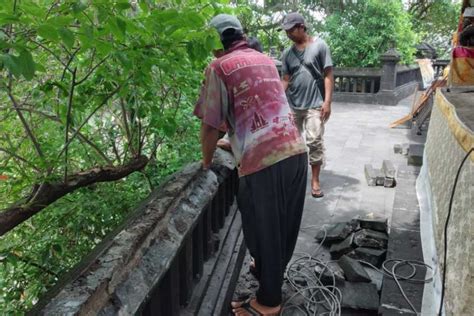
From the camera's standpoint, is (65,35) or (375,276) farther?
(375,276)

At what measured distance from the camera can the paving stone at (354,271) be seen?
3.04 m

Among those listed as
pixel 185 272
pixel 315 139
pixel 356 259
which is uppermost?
pixel 185 272

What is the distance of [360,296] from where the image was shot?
2834 millimetres

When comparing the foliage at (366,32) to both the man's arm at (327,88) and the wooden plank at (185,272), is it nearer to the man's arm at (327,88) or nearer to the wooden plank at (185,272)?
the man's arm at (327,88)

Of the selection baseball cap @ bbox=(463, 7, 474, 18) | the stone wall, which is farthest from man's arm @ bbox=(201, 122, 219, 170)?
baseball cap @ bbox=(463, 7, 474, 18)

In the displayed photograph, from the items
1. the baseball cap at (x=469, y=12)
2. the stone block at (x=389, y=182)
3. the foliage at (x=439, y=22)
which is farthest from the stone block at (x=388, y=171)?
the foliage at (x=439, y=22)

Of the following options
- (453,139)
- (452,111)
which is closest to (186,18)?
(453,139)

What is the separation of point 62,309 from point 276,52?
41.7ft

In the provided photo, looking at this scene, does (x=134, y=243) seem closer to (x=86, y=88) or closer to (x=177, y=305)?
(x=177, y=305)

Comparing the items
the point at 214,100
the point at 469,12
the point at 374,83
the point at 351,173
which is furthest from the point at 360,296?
the point at 374,83

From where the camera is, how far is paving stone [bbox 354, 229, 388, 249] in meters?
3.54

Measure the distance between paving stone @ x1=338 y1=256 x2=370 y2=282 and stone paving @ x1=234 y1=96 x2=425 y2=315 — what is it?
0.36 m

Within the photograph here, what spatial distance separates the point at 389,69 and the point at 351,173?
806 cm

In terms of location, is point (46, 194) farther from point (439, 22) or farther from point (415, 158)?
point (439, 22)
